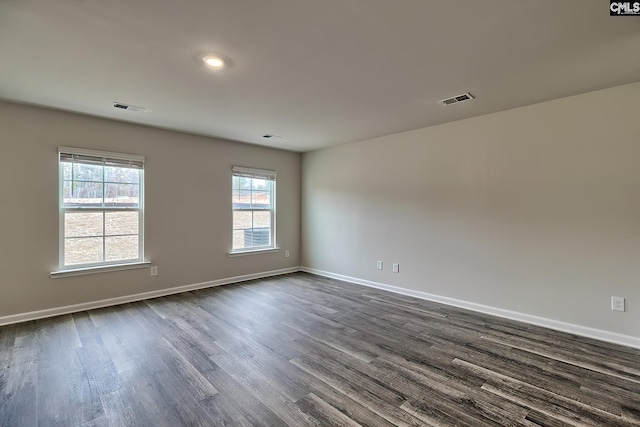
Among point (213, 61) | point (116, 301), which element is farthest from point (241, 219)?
point (213, 61)

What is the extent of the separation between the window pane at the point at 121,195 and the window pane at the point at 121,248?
48 centimetres

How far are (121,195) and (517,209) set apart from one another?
201 inches

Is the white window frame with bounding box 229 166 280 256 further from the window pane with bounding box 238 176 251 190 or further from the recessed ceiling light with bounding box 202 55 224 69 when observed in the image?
the recessed ceiling light with bounding box 202 55 224 69

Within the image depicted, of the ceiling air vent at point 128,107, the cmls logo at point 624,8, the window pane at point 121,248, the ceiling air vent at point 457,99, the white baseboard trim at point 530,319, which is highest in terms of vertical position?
the cmls logo at point 624,8

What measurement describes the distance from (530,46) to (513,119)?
1.50 m

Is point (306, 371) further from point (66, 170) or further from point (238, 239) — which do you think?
point (66, 170)

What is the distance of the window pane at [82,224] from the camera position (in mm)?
3623

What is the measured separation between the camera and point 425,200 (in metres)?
4.23

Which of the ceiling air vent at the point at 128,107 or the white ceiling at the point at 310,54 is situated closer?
Result: the white ceiling at the point at 310,54

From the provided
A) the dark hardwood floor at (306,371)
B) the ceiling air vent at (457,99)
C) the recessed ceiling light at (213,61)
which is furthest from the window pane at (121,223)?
the ceiling air vent at (457,99)

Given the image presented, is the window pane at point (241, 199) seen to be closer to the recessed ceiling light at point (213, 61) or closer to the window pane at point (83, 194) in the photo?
the window pane at point (83, 194)

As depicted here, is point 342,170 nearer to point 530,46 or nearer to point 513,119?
point 513,119

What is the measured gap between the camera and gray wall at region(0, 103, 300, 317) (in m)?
3.29

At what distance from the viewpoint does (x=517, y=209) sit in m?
3.42
